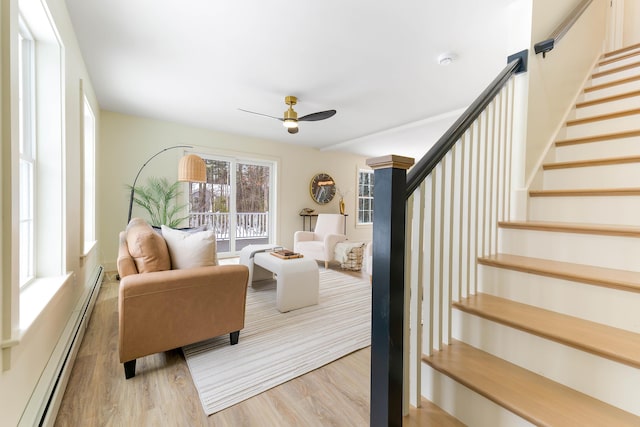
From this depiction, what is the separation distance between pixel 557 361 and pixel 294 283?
213cm

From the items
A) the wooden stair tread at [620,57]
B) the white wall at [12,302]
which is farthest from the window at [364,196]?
the white wall at [12,302]

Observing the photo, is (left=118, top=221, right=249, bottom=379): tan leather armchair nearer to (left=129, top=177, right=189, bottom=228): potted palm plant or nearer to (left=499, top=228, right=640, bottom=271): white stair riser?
(left=499, top=228, right=640, bottom=271): white stair riser

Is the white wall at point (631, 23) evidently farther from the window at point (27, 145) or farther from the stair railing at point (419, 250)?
the window at point (27, 145)

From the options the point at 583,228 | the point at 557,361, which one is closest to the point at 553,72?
the point at 583,228

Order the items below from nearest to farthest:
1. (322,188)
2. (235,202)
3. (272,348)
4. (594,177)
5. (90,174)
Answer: (594,177), (272,348), (90,174), (235,202), (322,188)

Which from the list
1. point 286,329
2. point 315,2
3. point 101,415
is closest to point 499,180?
point 315,2

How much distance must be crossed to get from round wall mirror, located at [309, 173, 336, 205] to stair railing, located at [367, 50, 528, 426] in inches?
200

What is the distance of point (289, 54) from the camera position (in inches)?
101

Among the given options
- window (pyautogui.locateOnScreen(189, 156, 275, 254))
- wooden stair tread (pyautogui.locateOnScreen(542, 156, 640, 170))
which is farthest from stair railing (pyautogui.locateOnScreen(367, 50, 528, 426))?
window (pyautogui.locateOnScreen(189, 156, 275, 254))

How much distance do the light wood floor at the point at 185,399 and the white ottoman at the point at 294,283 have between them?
3.13ft

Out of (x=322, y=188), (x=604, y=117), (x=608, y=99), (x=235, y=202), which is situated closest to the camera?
(x=604, y=117)

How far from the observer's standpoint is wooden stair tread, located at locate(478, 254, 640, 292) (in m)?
1.06

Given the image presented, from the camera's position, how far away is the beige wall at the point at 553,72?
1.78m

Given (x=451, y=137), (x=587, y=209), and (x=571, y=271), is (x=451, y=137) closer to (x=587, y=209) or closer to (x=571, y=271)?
(x=571, y=271)
